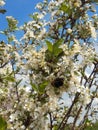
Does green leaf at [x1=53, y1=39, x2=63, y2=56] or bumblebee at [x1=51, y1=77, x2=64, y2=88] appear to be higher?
green leaf at [x1=53, y1=39, x2=63, y2=56]

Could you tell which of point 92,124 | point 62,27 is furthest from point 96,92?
point 62,27

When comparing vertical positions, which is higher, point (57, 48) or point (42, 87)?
point (57, 48)

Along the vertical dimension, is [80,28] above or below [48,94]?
above

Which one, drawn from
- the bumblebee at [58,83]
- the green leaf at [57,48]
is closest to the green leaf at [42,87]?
the bumblebee at [58,83]

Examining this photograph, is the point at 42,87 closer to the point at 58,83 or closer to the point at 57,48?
the point at 58,83

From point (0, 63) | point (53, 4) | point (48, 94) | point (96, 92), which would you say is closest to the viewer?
point (48, 94)

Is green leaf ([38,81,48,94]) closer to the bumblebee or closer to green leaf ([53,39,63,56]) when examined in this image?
the bumblebee

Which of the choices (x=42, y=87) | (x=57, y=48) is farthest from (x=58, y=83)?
(x=57, y=48)

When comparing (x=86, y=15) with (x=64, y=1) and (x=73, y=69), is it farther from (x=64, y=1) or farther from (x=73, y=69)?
(x=73, y=69)

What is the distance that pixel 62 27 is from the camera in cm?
502

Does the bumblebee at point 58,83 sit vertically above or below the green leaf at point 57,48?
below

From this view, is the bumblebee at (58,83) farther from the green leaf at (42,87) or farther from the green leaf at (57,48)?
the green leaf at (57,48)

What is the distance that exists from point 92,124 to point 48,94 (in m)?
5.37

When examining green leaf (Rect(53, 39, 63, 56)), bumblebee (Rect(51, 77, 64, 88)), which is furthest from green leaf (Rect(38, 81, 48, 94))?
green leaf (Rect(53, 39, 63, 56))
